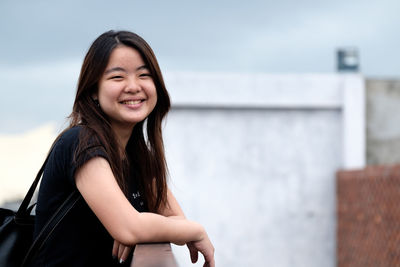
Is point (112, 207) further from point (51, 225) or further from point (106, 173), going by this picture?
point (51, 225)

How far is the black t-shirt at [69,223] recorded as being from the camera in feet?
6.15

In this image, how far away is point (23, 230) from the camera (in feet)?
6.96

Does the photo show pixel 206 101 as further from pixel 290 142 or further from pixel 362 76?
pixel 362 76

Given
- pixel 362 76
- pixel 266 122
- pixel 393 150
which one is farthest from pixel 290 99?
pixel 393 150

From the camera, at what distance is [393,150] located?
1266 centimetres

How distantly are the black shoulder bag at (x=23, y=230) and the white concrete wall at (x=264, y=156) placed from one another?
9.07 metres

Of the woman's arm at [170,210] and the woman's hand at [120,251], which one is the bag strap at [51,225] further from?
the woman's arm at [170,210]

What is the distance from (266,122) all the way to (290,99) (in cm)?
62

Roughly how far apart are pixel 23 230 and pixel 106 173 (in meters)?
0.52

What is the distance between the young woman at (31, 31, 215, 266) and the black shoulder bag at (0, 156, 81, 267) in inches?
1.1

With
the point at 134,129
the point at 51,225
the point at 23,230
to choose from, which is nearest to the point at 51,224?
the point at 51,225

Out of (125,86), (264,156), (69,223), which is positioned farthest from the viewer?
(264,156)

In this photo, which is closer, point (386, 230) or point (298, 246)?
point (386, 230)

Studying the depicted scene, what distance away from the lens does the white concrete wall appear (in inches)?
450
